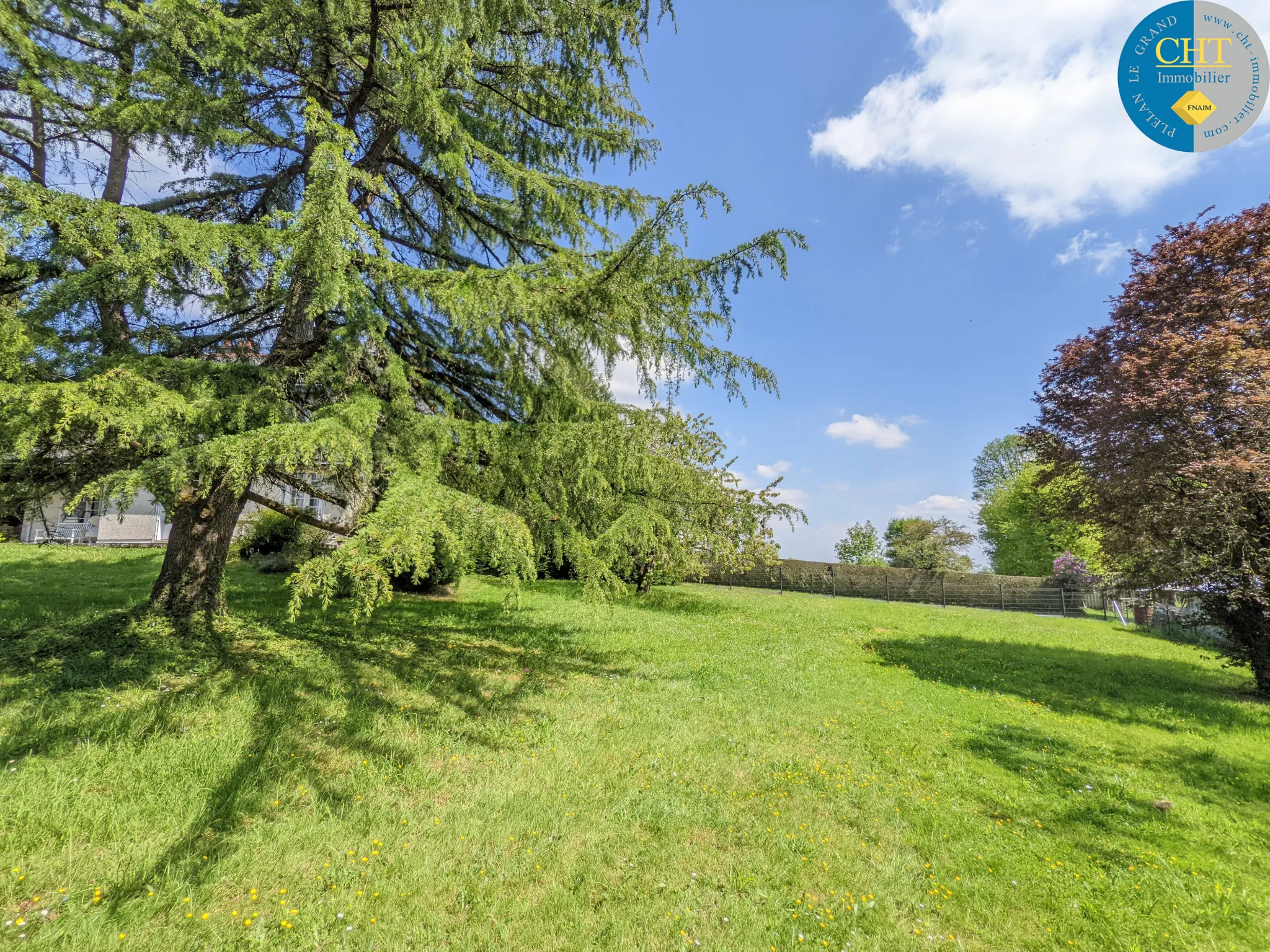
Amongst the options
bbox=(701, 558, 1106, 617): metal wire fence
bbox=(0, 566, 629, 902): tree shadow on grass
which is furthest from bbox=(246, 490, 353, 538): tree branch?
bbox=(701, 558, 1106, 617): metal wire fence

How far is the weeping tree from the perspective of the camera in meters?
4.66

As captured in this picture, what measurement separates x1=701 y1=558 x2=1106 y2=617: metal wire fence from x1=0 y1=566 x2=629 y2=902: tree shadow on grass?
662 inches

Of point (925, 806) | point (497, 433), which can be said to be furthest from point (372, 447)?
point (925, 806)

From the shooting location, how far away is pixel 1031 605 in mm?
23734

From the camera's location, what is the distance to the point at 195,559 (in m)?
7.75

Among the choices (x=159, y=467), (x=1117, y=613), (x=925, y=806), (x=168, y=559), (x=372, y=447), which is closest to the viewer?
(x=159, y=467)

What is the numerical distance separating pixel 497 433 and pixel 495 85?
6.08 metres

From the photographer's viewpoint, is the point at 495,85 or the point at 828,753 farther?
the point at 495,85

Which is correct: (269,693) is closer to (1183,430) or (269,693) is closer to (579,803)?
(579,803)

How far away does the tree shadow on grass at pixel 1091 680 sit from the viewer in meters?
7.66

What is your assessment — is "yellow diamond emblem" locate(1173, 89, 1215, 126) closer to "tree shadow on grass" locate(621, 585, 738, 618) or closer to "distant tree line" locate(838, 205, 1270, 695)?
"distant tree line" locate(838, 205, 1270, 695)

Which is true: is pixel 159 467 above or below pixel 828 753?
above

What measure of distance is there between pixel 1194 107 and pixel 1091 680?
9496 mm

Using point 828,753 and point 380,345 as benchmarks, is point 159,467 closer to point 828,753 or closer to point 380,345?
point 380,345
